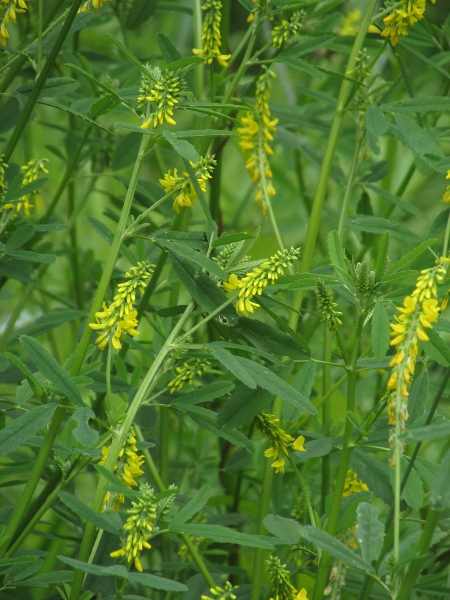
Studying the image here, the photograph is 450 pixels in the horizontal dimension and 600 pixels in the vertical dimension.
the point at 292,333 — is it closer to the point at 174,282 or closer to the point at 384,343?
the point at 384,343

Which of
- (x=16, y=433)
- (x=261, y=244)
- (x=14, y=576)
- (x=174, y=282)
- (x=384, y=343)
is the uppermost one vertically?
(x=261, y=244)

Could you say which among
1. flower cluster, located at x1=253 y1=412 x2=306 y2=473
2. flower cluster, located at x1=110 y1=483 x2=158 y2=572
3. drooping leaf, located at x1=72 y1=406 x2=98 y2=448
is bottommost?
flower cluster, located at x1=110 y1=483 x2=158 y2=572

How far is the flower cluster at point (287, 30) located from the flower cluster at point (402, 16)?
0.28 ft

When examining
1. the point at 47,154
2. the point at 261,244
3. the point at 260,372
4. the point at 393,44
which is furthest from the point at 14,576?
the point at 47,154

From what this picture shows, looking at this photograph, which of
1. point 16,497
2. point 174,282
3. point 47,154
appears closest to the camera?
point 174,282

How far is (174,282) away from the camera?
959mm

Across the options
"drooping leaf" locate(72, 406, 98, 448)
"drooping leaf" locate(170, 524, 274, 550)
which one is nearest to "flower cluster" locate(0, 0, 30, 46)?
"drooping leaf" locate(72, 406, 98, 448)

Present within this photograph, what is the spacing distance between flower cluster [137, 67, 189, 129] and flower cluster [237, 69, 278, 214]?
21 centimetres

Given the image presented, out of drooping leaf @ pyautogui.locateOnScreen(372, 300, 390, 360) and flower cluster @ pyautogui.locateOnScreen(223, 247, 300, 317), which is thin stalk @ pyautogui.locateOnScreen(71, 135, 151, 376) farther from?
drooping leaf @ pyautogui.locateOnScreen(372, 300, 390, 360)

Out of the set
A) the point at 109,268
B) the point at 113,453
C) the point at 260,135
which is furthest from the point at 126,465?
the point at 260,135

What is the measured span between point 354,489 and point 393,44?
0.44m

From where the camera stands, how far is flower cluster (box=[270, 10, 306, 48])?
29.4 inches

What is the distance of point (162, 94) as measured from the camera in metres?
0.58

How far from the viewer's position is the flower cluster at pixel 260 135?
791mm
